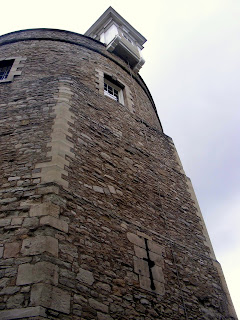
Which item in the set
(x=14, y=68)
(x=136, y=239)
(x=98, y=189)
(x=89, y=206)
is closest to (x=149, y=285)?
(x=136, y=239)

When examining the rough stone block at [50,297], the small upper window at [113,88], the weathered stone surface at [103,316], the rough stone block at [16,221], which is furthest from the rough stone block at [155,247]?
the small upper window at [113,88]

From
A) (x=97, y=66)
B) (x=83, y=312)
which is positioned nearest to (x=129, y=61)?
(x=97, y=66)

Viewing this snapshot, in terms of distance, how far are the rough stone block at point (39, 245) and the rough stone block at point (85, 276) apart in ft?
1.33

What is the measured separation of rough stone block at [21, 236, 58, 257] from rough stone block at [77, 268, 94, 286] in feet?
1.33

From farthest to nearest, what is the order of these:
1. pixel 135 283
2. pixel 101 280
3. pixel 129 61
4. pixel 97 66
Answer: pixel 129 61, pixel 97 66, pixel 135 283, pixel 101 280

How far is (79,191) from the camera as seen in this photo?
4902mm

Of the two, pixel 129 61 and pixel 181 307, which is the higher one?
pixel 129 61

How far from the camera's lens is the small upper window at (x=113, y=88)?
9038 mm

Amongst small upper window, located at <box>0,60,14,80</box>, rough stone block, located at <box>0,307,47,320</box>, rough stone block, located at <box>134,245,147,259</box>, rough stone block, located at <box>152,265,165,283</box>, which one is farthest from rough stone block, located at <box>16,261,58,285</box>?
small upper window, located at <box>0,60,14,80</box>

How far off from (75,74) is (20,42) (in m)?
2.51

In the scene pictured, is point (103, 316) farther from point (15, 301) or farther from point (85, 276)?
point (15, 301)

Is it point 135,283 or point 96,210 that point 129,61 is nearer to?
point 96,210

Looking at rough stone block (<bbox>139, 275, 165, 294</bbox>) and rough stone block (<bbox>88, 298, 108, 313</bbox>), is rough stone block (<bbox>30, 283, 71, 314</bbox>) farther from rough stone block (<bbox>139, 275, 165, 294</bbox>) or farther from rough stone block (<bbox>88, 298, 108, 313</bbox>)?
rough stone block (<bbox>139, 275, 165, 294</bbox>)

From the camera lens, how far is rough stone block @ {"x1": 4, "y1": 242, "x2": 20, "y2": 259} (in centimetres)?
376
